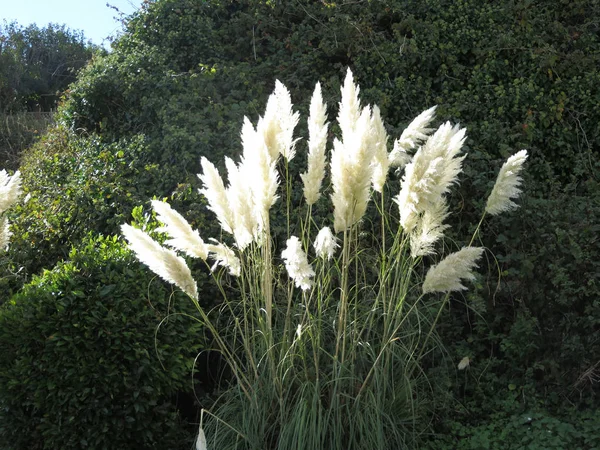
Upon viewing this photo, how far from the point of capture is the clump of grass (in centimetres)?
384

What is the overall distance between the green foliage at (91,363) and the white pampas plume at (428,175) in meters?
1.55

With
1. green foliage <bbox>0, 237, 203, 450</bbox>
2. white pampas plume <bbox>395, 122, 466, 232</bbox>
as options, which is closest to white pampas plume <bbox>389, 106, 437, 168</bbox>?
white pampas plume <bbox>395, 122, 466, 232</bbox>

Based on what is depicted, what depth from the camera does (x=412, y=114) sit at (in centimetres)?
705

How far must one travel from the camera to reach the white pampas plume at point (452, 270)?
384 centimetres

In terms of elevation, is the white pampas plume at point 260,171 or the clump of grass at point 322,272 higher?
the white pampas plume at point 260,171

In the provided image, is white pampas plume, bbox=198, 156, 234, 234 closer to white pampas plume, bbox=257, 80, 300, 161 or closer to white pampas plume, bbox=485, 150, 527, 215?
white pampas plume, bbox=257, 80, 300, 161

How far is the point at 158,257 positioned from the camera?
3.77 m

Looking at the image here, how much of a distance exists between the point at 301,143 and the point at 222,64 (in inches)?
66.9

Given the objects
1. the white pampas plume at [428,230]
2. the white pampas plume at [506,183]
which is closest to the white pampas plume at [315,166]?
the white pampas plume at [428,230]

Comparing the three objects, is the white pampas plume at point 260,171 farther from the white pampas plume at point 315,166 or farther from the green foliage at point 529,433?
the green foliage at point 529,433

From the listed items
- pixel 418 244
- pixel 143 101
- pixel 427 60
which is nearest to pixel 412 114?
pixel 427 60

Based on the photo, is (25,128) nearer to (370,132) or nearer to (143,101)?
(143,101)

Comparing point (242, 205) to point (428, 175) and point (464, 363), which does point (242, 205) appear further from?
point (464, 363)

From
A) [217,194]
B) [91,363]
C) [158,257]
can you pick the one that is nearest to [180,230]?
[158,257]
